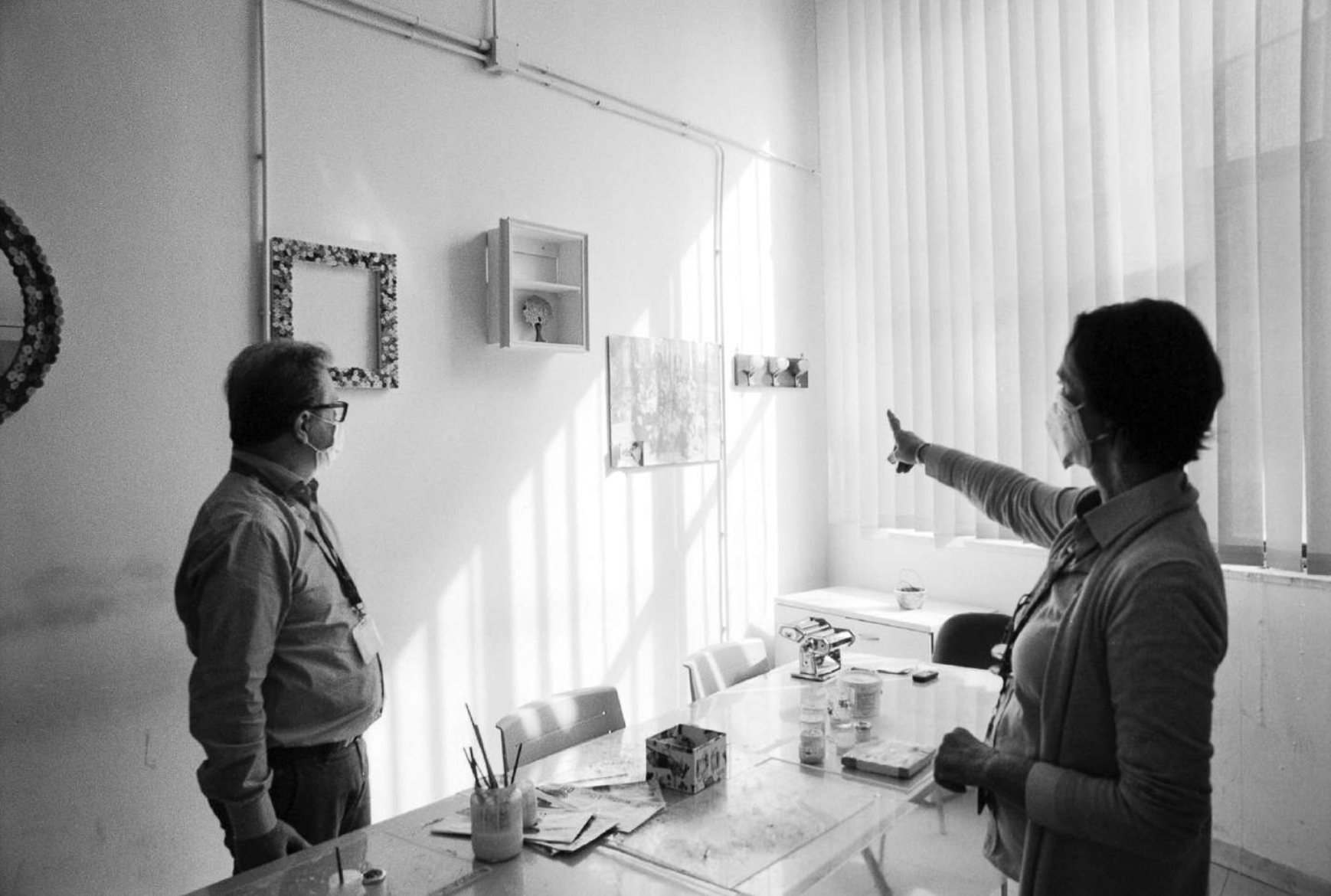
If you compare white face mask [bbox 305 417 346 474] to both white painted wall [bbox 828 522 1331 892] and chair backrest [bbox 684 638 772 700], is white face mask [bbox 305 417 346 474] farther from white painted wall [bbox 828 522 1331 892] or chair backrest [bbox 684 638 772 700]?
white painted wall [bbox 828 522 1331 892]

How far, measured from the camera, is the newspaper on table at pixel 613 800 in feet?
6.01

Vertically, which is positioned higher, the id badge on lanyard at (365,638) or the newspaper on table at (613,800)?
the id badge on lanyard at (365,638)

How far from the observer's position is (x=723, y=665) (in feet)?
10.4

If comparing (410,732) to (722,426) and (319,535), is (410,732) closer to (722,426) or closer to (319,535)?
(319,535)

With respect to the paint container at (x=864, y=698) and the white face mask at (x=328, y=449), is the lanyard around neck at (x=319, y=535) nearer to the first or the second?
the white face mask at (x=328, y=449)

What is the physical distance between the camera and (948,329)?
164 inches

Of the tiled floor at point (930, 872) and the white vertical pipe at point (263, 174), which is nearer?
the white vertical pipe at point (263, 174)

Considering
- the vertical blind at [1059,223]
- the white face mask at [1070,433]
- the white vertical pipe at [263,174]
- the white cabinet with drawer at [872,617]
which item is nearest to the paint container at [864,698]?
the white face mask at [1070,433]

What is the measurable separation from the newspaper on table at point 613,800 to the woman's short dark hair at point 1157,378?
3.79 feet

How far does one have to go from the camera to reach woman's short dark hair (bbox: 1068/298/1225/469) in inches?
54.0

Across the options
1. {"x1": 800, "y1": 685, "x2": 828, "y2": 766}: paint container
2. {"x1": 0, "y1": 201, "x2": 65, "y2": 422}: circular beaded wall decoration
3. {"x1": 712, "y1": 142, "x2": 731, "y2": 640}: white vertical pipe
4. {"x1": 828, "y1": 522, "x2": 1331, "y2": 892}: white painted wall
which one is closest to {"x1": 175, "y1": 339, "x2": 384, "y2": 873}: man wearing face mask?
{"x1": 0, "y1": 201, "x2": 65, "y2": 422}: circular beaded wall decoration

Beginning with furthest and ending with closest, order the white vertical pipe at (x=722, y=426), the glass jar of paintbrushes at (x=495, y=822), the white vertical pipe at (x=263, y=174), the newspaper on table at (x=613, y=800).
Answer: the white vertical pipe at (x=722, y=426), the white vertical pipe at (x=263, y=174), the newspaper on table at (x=613, y=800), the glass jar of paintbrushes at (x=495, y=822)

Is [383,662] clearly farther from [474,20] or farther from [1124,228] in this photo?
[1124,228]

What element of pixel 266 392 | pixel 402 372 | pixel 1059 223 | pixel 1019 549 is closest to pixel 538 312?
pixel 402 372
